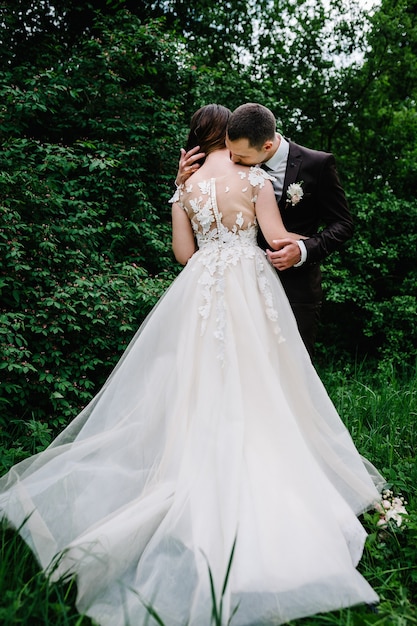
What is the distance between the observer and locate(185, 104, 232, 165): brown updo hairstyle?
2.80 m

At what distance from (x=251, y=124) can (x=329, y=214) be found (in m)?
0.73

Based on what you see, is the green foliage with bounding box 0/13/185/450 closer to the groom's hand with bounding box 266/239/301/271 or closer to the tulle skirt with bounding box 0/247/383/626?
the tulle skirt with bounding box 0/247/383/626

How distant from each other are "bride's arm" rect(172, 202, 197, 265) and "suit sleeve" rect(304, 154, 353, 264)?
629 millimetres

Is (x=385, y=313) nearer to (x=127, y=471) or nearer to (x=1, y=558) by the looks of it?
(x=127, y=471)

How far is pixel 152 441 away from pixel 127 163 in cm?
330

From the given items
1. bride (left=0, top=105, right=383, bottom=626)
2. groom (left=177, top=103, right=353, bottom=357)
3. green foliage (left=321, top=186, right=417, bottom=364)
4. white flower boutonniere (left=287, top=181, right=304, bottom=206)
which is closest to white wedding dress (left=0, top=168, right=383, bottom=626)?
bride (left=0, top=105, right=383, bottom=626)

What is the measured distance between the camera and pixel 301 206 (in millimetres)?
2971

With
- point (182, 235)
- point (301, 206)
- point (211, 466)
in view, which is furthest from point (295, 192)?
point (211, 466)

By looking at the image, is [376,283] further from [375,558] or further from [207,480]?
[207,480]

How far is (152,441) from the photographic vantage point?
259 centimetres

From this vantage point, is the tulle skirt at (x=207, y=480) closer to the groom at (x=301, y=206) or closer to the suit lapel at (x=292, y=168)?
the groom at (x=301, y=206)

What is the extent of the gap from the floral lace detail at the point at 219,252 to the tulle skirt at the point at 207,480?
0.01 metres

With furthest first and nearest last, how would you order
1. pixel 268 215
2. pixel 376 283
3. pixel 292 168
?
pixel 376 283 < pixel 292 168 < pixel 268 215

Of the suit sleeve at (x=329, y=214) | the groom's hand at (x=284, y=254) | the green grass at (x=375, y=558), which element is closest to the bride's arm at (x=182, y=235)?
the groom's hand at (x=284, y=254)
